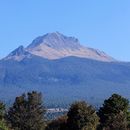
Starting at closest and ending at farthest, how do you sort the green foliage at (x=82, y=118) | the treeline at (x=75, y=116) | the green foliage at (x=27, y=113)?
1. the treeline at (x=75, y=116)
2. the green foliage at (x=82, y=118)
3. the green foliage at (x=27, y=113)

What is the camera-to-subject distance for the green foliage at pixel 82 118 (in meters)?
54.0

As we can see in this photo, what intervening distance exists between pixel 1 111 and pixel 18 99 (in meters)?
7.16

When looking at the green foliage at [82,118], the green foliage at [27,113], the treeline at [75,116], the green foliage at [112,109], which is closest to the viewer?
the treeline at [75,116]

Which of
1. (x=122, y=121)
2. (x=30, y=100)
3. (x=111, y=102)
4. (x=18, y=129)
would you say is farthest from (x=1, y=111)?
(x=122, y=121)

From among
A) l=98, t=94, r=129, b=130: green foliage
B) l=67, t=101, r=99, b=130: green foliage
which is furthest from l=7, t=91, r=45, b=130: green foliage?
l=67, t=101, r=99, b=130: green foliage

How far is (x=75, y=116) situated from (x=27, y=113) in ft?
50.9

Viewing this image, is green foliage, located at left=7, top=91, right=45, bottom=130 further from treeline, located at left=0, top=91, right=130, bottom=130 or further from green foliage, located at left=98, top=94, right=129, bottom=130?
green foliage, located at left=98, top=94, right=129, bottom=130

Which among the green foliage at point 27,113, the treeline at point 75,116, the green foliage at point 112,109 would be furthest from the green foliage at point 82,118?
the green foliage at point 27,113

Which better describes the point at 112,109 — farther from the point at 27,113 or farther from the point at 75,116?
the point at 27,113

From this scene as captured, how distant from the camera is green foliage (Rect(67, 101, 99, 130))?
54.0m

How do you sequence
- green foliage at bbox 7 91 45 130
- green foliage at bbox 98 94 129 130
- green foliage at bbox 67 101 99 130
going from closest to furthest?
green foliage at bbox 67 101 99 130 < green foliage at bbox 98 94 129 130 < green foliage at bbox 7 91 45 130

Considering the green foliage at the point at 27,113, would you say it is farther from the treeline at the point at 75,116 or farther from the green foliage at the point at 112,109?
the green foliage at the point at 112,109

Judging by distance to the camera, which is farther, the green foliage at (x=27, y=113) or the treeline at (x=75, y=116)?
the green foliage at (x=27, y=113)

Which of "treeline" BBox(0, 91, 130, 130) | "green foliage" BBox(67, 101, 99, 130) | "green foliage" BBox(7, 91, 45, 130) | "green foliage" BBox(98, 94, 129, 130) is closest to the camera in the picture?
"treeline" BBox(0, 91, 130, 130)
